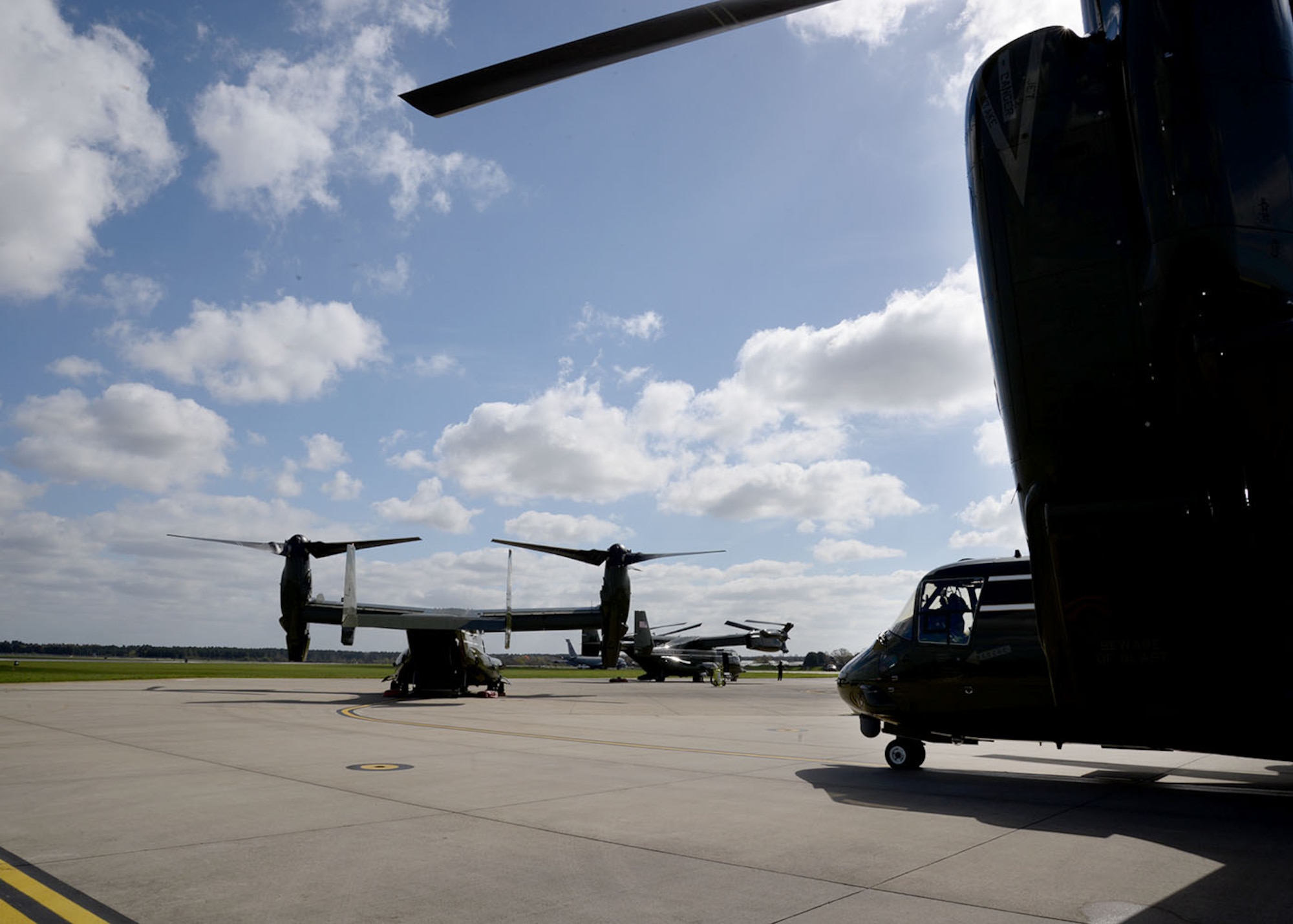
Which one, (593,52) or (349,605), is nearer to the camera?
(593,52)

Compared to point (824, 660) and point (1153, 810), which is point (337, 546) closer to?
point (1153, 810)

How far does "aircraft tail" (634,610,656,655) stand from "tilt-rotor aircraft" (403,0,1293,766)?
43.1 m

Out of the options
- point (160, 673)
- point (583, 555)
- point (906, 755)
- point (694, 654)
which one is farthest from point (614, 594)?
point (160, 673)

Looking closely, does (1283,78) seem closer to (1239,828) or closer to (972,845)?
(972,845)

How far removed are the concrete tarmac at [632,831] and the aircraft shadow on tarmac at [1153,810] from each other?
0.14ft

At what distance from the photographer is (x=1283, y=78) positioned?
468 cm

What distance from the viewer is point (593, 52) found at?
4609 mm

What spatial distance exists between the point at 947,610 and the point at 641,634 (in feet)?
134

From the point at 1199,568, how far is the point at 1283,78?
2.82 meters

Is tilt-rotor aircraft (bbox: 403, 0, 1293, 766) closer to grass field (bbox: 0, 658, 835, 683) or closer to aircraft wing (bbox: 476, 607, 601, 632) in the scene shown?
aircraft wing (bbox: 476, 607, 601, 632)

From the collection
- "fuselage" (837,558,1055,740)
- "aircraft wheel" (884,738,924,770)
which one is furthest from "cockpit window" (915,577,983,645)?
"aircraft wheel" (884,738,924,770)

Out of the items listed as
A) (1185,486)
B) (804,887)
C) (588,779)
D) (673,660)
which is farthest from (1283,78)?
(673,660)

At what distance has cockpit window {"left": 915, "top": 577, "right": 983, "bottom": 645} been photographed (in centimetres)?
1074

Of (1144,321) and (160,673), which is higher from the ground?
(1144,321)
